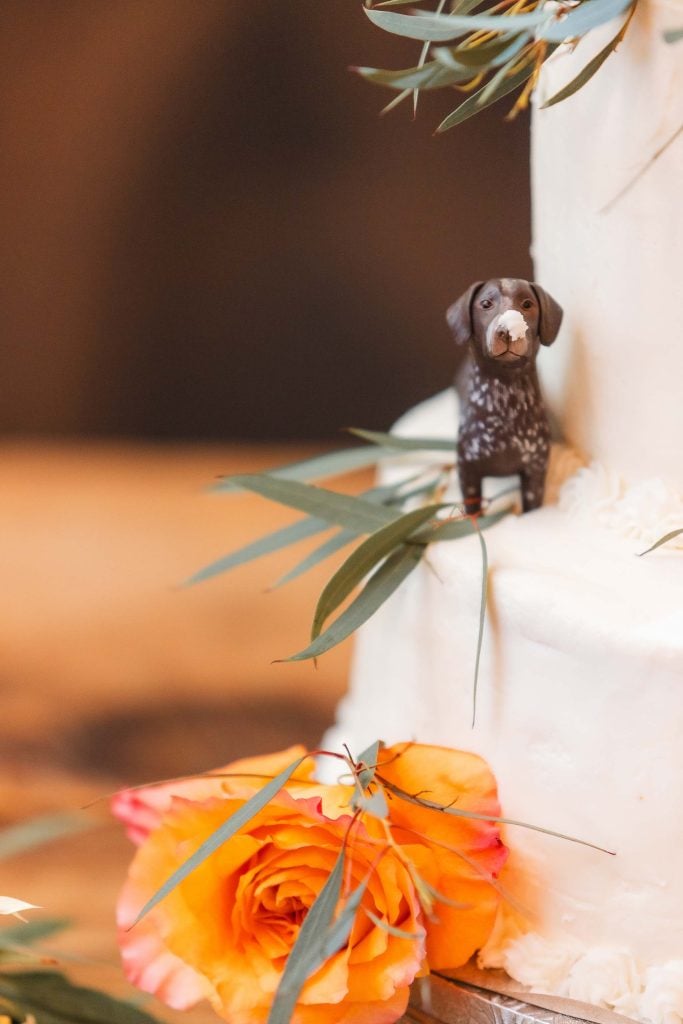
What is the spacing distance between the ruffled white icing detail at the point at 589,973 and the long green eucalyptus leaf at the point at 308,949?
0.60ft

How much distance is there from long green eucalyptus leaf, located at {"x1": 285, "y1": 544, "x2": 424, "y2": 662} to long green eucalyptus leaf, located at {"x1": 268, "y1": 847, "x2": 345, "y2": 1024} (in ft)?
0.51

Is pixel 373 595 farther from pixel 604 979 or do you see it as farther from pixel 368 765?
pixel 604 979

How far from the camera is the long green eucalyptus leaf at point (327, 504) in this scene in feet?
2.89

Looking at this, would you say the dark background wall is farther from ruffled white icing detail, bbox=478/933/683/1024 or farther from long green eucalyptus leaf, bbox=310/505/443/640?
ruffled white icing detail, bbox=478/933/683/1024


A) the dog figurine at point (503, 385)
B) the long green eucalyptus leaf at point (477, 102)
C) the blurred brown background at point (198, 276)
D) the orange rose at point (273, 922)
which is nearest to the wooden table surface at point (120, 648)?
the blurred brown background at point (198, 276)

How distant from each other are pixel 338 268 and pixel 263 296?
0.15 meters

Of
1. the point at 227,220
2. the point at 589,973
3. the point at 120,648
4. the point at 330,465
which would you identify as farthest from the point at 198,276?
the point at 589,973

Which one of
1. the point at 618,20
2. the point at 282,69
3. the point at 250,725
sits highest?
the point at 282,69

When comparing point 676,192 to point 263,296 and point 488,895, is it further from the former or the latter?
point 263,296

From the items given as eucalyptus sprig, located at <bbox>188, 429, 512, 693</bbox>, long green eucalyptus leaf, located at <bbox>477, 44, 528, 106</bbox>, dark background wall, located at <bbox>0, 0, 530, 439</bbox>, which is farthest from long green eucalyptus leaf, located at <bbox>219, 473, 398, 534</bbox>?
dark background wall, located at <bbox>0, 0, 530, 439</bbox>

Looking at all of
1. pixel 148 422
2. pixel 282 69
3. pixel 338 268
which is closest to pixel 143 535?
pixel 148 422

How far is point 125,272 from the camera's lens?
213cm

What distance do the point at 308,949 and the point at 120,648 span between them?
35.1 inches

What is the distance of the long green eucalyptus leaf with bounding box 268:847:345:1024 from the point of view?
66cm
